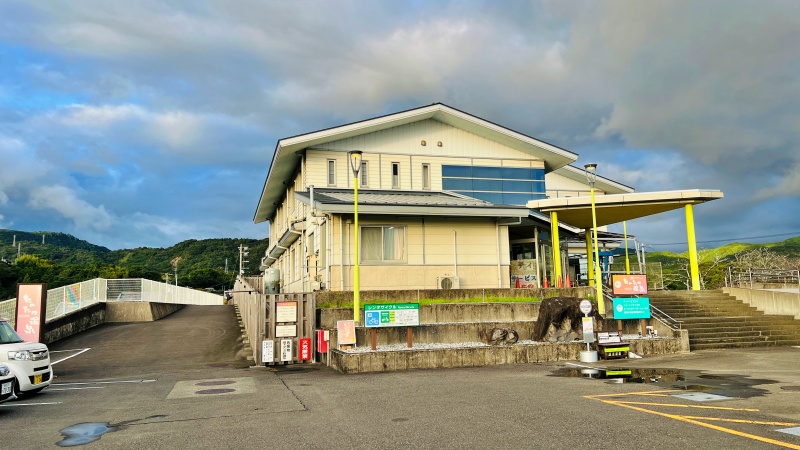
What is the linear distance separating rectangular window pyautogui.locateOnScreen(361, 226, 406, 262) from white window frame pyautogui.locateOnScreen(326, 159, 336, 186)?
418 cm

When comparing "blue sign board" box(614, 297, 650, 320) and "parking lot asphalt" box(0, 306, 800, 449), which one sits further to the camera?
"blue sign board" box(614, 297, 650, 320)

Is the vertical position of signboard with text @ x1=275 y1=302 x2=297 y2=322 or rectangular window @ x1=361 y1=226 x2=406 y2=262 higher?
rectangular window @ x1=361 y1=226 x2=406 y2=262

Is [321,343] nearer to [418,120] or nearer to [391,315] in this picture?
[391,315]

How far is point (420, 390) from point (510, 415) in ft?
10.1

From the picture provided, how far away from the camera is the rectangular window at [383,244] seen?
71.6 ft

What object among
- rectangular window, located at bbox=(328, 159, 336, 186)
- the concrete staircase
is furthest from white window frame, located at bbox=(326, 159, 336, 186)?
the concrete staircase

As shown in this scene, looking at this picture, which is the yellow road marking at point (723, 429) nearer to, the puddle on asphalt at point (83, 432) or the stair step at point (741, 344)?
the puddle on asphalt at point (83, 432)

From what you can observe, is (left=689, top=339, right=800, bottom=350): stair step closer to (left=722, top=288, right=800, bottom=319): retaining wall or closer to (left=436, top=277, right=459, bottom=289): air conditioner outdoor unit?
(left=722, top=288, right=800, bottom=319): retaining wall

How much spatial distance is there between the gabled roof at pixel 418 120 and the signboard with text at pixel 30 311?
11175 mm

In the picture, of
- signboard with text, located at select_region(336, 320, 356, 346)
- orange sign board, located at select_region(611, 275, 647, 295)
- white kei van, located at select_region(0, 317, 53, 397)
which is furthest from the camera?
orange sign board, located at select_region(611, 275, 647, 295)

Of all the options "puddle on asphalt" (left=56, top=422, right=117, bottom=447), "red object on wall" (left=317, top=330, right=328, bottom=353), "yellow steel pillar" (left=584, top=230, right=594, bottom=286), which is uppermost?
"yellow steel pillar" (left=584, top=230, right=594, bottom=286)

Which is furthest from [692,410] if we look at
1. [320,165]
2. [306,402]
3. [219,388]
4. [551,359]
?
[320,165]

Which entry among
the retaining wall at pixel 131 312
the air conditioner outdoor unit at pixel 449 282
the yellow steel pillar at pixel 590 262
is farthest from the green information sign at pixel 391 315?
the retaining wall at pixel 131 312

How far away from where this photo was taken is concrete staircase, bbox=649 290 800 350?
19.1 m
